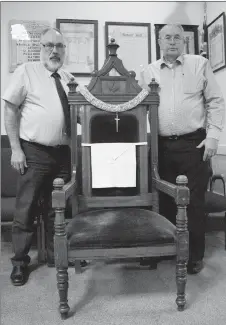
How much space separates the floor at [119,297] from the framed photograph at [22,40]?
1819 millimetres

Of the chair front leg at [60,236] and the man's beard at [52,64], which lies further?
the man's beard at [52,64]

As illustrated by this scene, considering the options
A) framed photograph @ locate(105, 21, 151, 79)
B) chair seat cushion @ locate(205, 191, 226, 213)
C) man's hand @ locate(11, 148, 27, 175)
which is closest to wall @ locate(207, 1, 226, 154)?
framed photograph @ locate(105, 21, 151, 79)

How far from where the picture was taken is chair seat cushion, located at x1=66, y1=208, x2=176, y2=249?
1.57m

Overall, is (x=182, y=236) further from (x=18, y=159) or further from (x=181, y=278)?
(x=18, y=159)

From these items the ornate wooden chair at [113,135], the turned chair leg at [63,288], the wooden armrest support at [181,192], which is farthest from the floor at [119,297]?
the wooden armrest support at [181,192]

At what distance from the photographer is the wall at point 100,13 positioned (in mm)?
3141

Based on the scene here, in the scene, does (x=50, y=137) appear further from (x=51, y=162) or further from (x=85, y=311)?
(x=85, y=311)

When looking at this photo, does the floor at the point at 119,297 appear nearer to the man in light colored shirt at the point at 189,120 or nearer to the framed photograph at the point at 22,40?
the man in light colored shirt at the point at 189,120

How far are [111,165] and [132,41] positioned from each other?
5.82ft

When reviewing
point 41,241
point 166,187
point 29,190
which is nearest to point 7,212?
point 41,241

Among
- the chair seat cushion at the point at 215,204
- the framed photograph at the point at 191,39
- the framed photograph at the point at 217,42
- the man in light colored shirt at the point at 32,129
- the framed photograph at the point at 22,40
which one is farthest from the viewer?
the framed photograph at the point at 191,39

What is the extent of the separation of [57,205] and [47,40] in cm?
Result: 110

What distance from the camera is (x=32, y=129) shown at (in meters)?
2.04

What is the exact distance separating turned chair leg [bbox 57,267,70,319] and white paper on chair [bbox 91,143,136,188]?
54 cm
